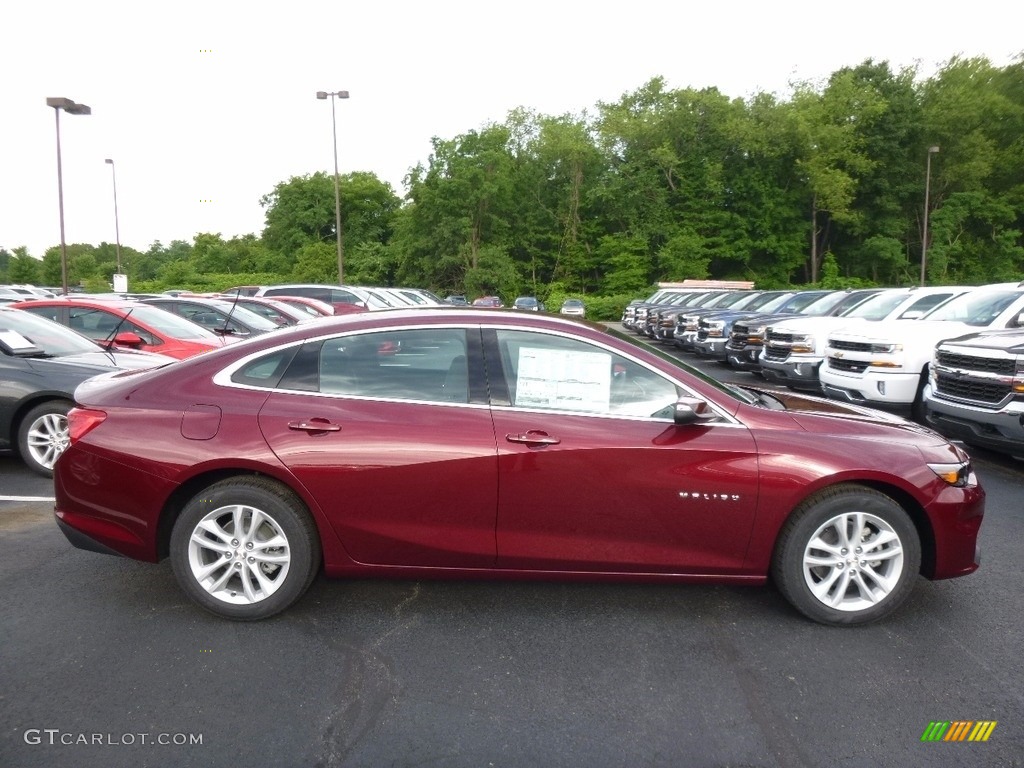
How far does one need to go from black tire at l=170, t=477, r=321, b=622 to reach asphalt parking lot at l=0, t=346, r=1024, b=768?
149mm

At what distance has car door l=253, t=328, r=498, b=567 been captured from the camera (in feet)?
12.1

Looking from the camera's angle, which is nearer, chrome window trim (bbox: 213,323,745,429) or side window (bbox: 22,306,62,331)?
chrome window trim (bbox: 213,323,745,429)

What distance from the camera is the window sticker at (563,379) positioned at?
12.5 feet

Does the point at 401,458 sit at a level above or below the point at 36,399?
above

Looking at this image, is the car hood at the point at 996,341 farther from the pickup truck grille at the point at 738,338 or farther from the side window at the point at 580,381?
the pickup truck grille at the point at 738,338

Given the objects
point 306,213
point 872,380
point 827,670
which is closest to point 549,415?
point 827,670

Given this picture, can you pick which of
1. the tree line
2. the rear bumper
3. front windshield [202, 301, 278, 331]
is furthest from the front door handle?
the tree line

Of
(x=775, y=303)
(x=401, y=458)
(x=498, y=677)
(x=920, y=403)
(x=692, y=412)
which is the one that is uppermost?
(x=775, y=303)

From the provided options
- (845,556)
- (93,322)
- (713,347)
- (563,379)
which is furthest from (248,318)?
(845,556)

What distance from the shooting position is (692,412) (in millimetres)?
3639

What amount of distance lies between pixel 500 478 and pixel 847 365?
24.5 ft

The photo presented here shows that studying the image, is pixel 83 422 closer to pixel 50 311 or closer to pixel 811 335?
pixel 50 311

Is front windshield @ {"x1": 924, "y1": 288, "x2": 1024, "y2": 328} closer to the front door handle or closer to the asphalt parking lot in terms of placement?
the asphalt parking lot

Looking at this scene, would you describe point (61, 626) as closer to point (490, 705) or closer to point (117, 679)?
point (117, 679)
